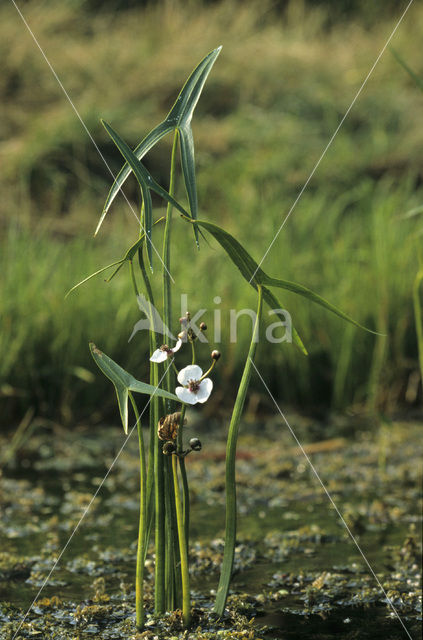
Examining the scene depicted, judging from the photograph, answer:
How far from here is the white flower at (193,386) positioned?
3.24 ft

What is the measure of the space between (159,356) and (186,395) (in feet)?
0.21

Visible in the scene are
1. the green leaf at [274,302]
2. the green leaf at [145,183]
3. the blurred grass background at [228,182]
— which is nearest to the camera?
the green leaf at [145,183]

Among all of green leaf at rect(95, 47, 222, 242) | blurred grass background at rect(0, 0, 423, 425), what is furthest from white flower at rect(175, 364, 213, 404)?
blurred grass background at rect(0, 0, 423, 425)

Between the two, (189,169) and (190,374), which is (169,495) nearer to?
(190,374)

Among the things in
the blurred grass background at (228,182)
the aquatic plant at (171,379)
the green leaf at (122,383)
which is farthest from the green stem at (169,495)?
the blurred grass background at (228,182)

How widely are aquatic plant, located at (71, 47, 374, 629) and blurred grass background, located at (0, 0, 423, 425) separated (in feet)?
4.65

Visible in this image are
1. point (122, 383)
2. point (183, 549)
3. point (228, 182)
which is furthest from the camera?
point (228, 182)

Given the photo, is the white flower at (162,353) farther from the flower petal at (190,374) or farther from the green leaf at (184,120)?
the green leaf at (184,120)

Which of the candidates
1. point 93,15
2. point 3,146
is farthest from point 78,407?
point 93,15

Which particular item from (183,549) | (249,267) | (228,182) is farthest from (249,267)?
(228,182)

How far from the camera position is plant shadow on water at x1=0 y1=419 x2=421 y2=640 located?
126cm

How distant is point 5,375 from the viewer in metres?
2.45

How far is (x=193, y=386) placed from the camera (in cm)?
100

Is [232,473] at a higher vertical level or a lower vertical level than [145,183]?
lower
